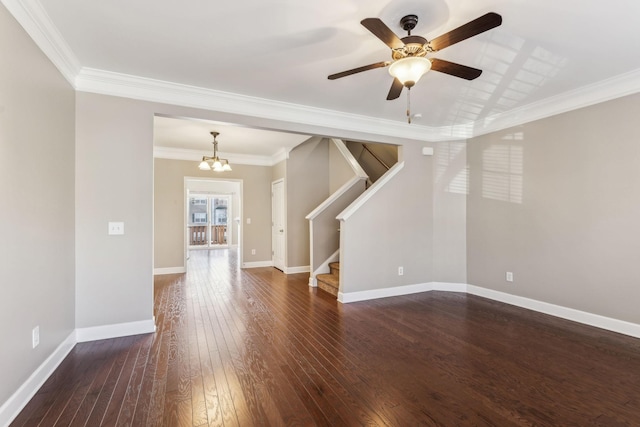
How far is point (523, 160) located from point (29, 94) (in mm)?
5118

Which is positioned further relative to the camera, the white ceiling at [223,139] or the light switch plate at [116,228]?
the white ceiling at [223,139]

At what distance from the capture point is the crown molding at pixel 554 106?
2.99 metres

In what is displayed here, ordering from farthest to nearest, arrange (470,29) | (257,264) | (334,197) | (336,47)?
(257,264) → (334,197) → (336,47) → (470,29)

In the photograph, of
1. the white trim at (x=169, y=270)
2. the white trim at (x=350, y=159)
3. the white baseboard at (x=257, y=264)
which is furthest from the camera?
the white baseboard at (x=257, y=264)

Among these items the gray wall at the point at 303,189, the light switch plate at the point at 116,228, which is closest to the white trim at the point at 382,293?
the gray wall at the point at 303,189

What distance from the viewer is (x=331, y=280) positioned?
4.72m

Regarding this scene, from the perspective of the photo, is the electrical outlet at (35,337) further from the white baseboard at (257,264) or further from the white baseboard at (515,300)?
the white baseboard at (257,264)

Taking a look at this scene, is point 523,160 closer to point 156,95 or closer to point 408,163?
point 408,163

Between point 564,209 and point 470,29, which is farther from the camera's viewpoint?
point 564,209

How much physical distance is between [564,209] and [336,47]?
10.8ft

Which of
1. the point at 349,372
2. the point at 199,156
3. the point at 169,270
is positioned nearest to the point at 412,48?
the point at 349,372

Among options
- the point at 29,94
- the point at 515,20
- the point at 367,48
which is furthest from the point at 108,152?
the point at 515,20

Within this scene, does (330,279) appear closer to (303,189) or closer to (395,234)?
(395,234)

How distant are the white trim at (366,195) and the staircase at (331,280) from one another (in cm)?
110
